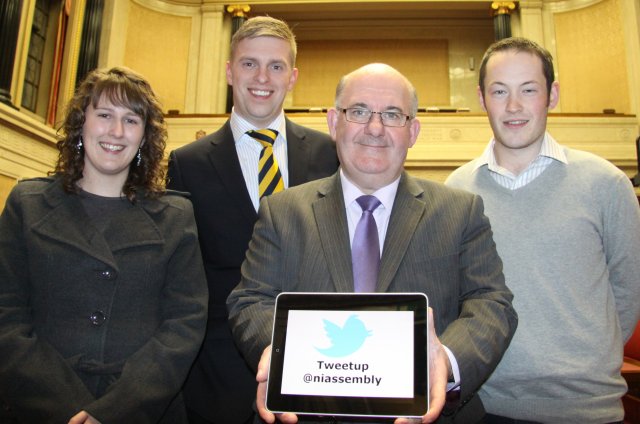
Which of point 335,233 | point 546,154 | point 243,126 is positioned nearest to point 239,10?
point 243,126

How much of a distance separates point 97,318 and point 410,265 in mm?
1041

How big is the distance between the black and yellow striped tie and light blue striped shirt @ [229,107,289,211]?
0.03 m

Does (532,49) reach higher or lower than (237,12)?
lower

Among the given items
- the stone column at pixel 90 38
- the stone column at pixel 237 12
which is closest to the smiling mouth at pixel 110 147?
the stone column at pixel 90 38

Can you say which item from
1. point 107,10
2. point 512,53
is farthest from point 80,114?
point 107,10

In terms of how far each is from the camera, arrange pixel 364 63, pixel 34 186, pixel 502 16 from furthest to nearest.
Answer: pixel 364 63 < pixel 502 16 < pixel 34 186

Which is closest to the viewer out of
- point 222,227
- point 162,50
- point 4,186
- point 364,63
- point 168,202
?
point 168,202

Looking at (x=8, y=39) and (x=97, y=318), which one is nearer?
(x=97, y=318)

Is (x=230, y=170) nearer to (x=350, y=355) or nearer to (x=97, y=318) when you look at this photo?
(x=97, y=318)

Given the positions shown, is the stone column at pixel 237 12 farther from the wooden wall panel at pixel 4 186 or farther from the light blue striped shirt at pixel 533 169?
the light blue striped shirt at pixel 533 169

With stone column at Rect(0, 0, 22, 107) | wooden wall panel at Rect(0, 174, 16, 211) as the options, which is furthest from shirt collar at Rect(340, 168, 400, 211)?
stone column at Rect(0, 0, 22, 107)

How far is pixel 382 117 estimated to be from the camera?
182 centimetres

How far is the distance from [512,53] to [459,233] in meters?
0.88

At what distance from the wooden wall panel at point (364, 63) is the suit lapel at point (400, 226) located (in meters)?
12.6
